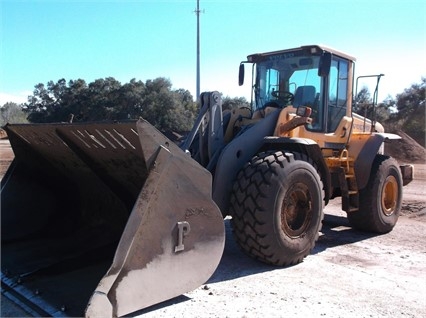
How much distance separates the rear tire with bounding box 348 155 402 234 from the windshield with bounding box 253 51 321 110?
5.40 feet

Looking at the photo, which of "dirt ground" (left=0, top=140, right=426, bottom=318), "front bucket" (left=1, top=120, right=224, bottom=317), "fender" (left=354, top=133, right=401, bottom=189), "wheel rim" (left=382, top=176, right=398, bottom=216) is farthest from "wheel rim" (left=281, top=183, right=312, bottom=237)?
"wheel rim" (left=382, top=176, right=398, bottom=216)

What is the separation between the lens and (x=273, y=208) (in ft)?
15.3

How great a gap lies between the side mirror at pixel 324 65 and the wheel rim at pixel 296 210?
1656 millimetres

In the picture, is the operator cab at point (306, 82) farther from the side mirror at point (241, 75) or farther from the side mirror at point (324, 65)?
the side mirror at point (241, 75)

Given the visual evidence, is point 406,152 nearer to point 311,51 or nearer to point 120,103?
point 311,51

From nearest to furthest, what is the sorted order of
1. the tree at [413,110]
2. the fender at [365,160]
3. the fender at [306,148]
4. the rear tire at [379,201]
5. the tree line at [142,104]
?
the fender at [306,148], the fender at [365,160], the rear tire at [379,201], the tree at [413,110], the tree line at [142,104]

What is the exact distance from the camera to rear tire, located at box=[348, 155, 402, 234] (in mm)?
6789

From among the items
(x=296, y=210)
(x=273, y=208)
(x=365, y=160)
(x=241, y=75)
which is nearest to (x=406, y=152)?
(x=365, y=160)

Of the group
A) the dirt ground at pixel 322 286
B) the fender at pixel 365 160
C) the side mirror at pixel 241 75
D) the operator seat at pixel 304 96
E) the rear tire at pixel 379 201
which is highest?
the side mirror at pixel 241 75

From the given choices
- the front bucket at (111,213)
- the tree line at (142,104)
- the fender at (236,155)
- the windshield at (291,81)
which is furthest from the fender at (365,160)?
the tree line at (142,104)

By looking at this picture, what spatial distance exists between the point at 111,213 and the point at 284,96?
298 centimetres

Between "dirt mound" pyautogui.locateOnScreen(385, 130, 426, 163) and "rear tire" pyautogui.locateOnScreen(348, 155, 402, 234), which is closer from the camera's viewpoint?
"rear tire" pyautogui.locateOnScreen(348, 155, 402, 234)

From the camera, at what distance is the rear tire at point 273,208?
15.2 feet

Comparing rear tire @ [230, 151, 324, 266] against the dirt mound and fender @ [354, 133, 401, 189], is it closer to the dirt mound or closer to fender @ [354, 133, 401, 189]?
fender @ [354, 133, 401, 189]
